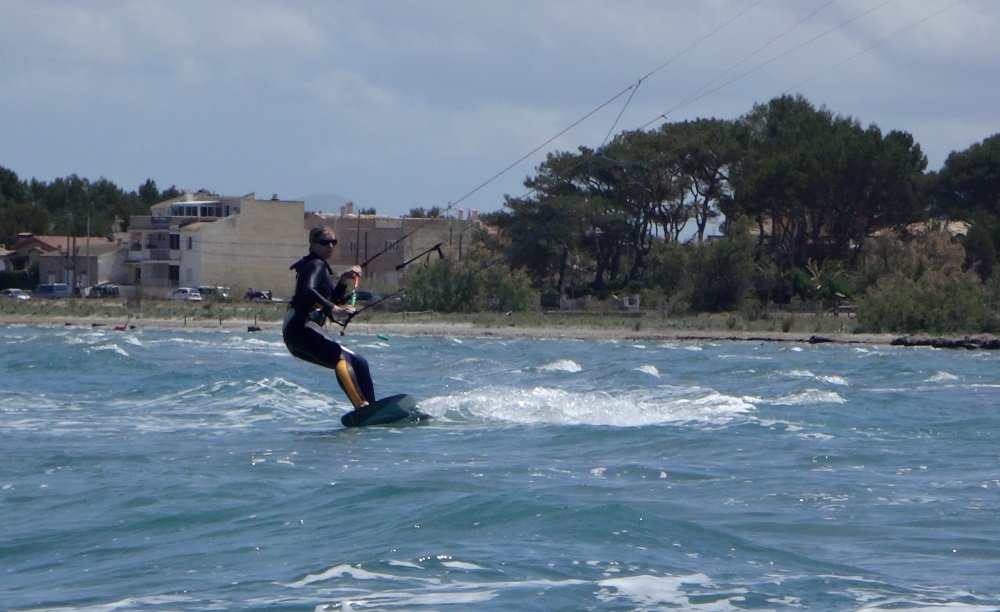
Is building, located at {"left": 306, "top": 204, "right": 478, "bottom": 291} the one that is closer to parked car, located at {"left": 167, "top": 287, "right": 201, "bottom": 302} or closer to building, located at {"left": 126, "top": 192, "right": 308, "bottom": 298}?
building, located at {"left": 126, "top": 192, "right": 308, "bottom": 298}

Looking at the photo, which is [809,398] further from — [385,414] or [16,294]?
[16,294]

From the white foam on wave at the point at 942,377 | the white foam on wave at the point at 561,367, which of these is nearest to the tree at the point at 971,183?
the white foam on wave at the point at 942,377

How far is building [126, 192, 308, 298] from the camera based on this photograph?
71500 mm

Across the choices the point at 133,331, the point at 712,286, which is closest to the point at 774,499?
the point at 133,331

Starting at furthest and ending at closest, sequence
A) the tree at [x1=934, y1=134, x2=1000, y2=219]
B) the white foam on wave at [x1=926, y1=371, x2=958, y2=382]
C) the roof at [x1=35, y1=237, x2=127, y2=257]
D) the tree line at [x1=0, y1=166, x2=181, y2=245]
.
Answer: the tree line at [x1=0, y1=166, x2=181, y2=245], the roof at [x1=35, y1=237, x2=127, y2=257], the tree at [x1=934, y1=134, x2=1000, y2=219], the white foam on wave at [x1=926, y1=371, x2=958, y2=382]

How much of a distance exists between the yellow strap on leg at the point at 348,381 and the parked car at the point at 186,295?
56293 millimetres

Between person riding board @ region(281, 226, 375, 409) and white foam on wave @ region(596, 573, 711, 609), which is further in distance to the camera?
person riding board @ region(281, 226, 375, 409)

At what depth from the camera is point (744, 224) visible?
61.8 metres

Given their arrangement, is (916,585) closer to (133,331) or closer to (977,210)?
(133,331)

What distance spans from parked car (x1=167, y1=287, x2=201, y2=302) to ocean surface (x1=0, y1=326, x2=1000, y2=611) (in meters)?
51.0

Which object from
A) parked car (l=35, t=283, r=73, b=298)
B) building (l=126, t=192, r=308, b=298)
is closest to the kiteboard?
building (l=126, t=192, r=308, b=298)

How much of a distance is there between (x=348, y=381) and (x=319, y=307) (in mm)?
1121

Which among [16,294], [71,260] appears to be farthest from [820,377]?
[71,260]

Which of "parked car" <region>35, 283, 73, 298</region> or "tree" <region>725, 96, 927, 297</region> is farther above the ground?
"tree" <region>725, 96, 927, 297</region>
